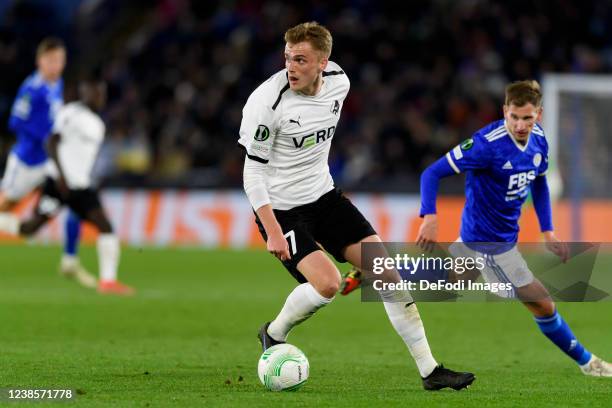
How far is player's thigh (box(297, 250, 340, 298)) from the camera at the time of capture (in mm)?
6895

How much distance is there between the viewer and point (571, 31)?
22.6 meters

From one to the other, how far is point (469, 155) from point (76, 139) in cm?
654

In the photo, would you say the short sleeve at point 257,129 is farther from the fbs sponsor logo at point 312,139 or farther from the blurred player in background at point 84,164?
the blurred player in background at point 84,164

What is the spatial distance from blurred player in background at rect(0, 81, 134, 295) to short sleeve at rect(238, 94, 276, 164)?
6.21m

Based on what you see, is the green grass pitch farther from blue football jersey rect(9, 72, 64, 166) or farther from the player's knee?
blue football jersey rect(9, 72, 64, 166)

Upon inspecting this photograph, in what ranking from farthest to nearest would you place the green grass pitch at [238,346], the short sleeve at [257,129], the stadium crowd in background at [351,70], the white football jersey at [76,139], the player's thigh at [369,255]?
the stadium crowd in background at [351,70] → the white football jersey at [76,139] → the player's thigh at [369,255] → the short sleeve at [257,129] → the green grass pitch at [238,346]

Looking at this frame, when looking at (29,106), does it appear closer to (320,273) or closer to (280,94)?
(280,94)

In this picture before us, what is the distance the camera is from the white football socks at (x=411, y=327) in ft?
23.0

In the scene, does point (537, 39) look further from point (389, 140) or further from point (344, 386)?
point (344, 386)

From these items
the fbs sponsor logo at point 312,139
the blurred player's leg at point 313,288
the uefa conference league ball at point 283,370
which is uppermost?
the fbs sponsor logo at point 312,139

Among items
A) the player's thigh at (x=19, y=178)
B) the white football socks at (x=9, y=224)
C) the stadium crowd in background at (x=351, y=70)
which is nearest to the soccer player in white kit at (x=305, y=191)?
the white football socks at (x=9, y=224)

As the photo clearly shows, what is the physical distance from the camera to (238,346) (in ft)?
30.3

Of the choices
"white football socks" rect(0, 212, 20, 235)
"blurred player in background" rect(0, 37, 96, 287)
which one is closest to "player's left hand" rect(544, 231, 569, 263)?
"blurred player in background" rect(0, 37, 96, 287)

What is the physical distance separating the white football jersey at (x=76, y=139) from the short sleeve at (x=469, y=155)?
6.35 meters
